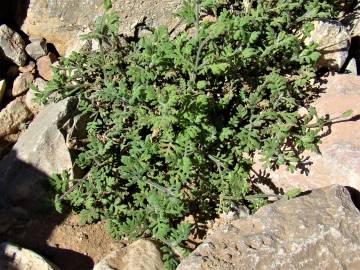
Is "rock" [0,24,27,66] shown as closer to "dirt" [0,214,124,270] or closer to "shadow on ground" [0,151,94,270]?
"shadow on ground" [0,151,94,270]

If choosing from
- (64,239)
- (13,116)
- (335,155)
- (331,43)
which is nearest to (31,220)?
(64,239)

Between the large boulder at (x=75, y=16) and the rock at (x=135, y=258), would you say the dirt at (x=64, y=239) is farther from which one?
the large boulder at (x=75, y=16)

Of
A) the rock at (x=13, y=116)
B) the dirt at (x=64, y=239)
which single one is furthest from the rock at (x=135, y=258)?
the rock at (x=13, y=116)

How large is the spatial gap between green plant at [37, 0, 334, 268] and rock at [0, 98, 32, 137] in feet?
1.27

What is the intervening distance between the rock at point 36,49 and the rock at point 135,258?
2.59 metres

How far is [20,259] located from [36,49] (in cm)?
265

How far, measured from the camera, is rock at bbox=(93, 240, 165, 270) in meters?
4.29

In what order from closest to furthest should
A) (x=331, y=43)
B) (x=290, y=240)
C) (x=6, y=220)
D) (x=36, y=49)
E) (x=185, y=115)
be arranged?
(x=290, y=240), (x=185, y=115), (x=6, y=220), (x=331, y=43), (x=36, y=49)

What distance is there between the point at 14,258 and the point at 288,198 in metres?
2.15

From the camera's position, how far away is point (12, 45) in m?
5.91

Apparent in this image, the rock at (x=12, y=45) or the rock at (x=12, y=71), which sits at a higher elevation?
the rock at (x=12, y=45)

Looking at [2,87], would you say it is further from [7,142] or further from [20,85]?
[7,142]

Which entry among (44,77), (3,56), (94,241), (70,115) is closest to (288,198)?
(94,241)

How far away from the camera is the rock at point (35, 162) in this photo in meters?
4.80
